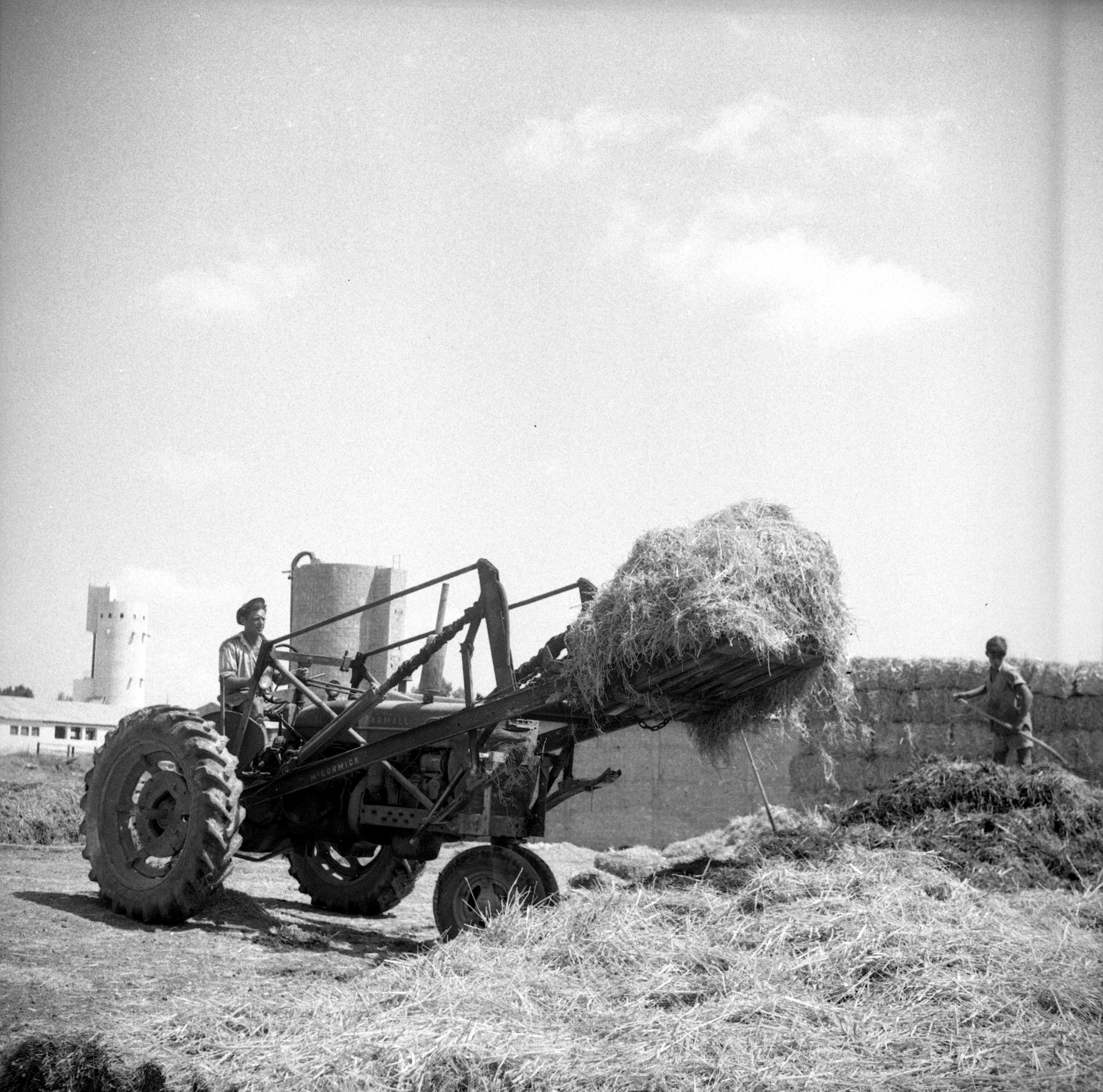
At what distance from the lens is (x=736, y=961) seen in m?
5.04

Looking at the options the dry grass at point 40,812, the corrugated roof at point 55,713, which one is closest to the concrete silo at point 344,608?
the dry grass at point 40,812

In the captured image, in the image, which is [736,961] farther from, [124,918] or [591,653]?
[124,918]

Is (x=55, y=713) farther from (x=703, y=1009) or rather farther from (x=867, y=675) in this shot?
(x=703, y=1009)

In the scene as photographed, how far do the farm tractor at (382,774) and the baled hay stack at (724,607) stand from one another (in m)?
0.13

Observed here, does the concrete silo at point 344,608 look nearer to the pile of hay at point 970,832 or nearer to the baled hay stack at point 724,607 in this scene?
the pile of hay at point 970,832

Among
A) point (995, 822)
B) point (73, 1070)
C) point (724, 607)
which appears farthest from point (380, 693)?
point (995, 822)

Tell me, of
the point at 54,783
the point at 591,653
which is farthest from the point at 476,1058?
the point at 54,783

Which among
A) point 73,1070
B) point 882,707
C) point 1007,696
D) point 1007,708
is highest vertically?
point 1007,696

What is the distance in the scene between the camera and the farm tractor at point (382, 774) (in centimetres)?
687

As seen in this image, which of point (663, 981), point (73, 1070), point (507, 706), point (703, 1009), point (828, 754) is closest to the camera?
point (73, 1070)

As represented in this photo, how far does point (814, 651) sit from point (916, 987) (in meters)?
2.18

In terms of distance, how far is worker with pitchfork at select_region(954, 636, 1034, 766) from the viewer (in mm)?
10883

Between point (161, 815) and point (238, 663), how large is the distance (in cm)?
131

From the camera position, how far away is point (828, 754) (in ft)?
40.8
